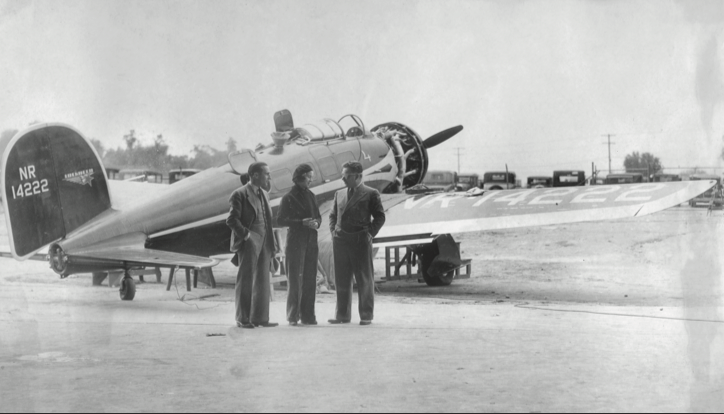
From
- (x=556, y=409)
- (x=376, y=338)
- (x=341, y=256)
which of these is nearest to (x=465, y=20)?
(x=341, y=256)

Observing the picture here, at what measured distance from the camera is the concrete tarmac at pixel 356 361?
5.71 m

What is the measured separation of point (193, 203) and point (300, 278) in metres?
1.97

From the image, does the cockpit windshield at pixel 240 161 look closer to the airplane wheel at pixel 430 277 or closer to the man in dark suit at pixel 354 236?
the man in dark suit at pixel 354 236

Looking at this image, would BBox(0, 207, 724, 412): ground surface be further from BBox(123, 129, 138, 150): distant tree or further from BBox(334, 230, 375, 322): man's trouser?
BBox(123, 129, 138, 150): distant tree

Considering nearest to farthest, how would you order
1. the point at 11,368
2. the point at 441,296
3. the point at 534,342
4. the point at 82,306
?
the point at 11,368
the point at 534,342
the point at 82,306
the point at 441,296

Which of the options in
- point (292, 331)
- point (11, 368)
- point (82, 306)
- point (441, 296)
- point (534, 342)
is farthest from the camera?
point (441, 296)

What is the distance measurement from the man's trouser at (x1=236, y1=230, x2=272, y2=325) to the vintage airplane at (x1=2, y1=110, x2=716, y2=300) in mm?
559

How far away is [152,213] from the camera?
9.82 meters

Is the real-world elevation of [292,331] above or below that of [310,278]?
below

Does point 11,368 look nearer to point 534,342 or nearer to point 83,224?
point 83,224

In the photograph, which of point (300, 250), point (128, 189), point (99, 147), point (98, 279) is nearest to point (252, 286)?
point (300, 250)

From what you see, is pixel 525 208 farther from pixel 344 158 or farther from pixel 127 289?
pixel 127 289

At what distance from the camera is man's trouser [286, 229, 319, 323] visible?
29.6 ft

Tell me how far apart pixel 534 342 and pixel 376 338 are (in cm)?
163
